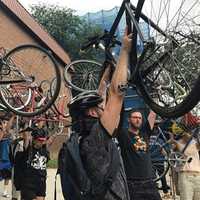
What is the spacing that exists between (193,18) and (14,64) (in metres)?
3.50

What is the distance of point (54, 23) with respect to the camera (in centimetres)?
5528

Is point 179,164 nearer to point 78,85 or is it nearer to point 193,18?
point 78,85

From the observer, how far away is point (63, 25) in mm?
54656

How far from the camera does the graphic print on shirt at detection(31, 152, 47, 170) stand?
9023mm

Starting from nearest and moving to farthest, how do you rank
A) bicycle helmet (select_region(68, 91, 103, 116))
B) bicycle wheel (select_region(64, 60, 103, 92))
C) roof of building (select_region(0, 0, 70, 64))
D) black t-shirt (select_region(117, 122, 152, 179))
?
bicycle helmet (select_region(68, 91, 103, 116)), black t-shirt (select_region(117, 122, 152, 179)), bicycle wheel (select_region(64, 60, 103, 92)), roof of building (select_region(0, 0, 70, 64))

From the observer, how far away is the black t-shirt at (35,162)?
8.99m

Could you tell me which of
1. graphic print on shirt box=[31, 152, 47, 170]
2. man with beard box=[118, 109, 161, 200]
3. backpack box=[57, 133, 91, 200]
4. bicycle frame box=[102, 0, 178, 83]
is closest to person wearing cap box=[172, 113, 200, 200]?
man with beard box=[118, 109, 161, 200]

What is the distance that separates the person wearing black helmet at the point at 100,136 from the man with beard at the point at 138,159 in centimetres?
200

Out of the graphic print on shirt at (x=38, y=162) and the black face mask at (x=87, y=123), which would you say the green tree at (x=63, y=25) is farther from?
the black face mask at (x=87, y=123)

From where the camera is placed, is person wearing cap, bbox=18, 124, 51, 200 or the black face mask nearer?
the black face mask

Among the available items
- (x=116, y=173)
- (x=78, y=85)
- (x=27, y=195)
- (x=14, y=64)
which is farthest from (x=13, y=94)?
(x=116, y=173)

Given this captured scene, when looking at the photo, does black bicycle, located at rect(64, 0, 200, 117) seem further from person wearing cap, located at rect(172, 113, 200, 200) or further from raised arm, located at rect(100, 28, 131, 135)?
person wearing cap, located at rect(172, 113, 200, 200)

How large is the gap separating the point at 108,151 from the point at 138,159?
2252 mm

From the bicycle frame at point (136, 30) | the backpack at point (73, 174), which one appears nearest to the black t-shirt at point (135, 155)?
the bicycle frame at point (136, 30)
